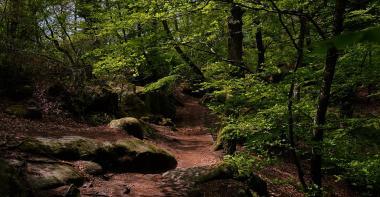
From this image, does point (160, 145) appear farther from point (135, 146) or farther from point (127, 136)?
point (135, 146)

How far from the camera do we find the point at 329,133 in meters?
8.30

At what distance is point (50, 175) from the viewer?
872 centimetres

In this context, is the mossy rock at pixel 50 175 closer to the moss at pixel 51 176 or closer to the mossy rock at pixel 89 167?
the moss at pixel 51 176

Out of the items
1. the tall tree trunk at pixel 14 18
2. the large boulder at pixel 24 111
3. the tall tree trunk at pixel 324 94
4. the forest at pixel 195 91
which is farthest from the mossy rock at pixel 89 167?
the tall tree trunk at pixel 14 18

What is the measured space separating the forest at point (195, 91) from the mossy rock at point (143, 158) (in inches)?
1.8

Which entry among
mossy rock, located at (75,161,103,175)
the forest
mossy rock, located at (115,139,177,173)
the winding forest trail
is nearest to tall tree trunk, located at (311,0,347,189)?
the forest

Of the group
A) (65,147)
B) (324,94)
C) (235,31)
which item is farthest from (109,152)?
(324,94)

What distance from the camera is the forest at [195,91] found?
313 inches

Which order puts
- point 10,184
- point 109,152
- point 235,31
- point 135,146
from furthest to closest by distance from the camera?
point 135,146 < point 235,31 < point 109,152 < point 10,184

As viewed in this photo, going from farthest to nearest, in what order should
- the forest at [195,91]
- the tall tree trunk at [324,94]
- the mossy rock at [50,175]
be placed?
the mossy rock at [50,175], the forest at [195,91], the tall tree trunk at [324,94]

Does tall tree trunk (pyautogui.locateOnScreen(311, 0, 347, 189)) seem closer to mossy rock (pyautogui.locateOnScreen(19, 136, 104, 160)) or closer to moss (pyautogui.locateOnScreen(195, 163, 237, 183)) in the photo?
moss (pyautogui.locateOnScreen(195, 163, 237, 183))

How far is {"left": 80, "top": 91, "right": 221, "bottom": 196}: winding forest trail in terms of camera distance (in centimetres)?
1000

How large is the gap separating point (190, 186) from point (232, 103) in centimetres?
266

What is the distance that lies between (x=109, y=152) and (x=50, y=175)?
313cm
